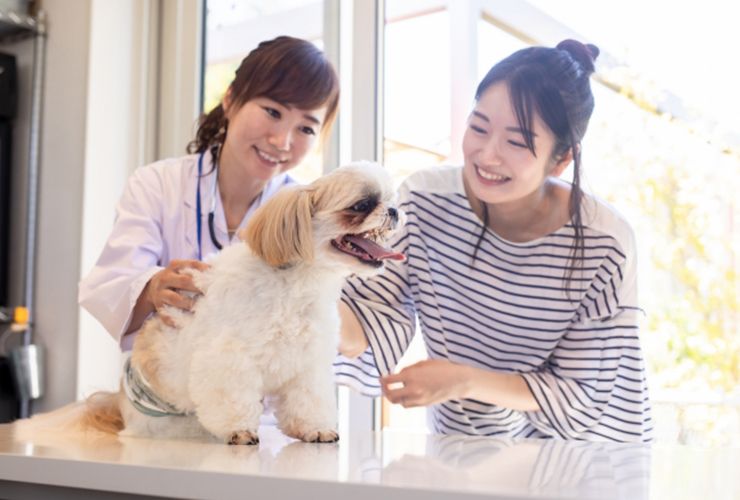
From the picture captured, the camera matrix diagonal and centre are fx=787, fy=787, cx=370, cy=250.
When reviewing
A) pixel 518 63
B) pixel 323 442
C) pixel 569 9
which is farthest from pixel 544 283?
pixel 569 9

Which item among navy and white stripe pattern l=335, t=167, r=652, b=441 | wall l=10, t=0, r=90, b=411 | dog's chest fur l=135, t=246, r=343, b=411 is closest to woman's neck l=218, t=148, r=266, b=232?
navy and white stripe pattern l=335, t=167, r=652, b=441

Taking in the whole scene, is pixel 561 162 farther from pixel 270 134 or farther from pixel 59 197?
pixel 59 197

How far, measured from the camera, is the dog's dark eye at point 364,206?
0.99 metres

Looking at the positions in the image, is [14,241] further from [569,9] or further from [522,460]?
[522,460]

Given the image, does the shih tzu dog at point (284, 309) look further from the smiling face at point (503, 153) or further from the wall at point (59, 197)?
the wall at point (59, 197)

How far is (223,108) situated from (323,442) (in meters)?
0.89

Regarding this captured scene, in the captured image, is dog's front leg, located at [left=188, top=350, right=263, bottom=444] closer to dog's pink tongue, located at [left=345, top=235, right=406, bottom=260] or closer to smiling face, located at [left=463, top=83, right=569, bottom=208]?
dog's pink tongue, located at [left=345, top=235, right=406, bottom=260]

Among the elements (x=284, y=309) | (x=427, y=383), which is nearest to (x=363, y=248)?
(x=284, y=309)

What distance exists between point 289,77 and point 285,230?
1.91 feet

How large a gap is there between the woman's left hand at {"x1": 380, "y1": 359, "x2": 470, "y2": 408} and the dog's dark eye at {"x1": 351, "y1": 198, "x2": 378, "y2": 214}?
0.40m

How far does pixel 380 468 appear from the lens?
0.78 metres

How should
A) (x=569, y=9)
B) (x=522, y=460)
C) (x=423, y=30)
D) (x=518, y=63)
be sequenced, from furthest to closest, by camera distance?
(x=423, y=30) → (x=569, y=9) → (x=518, y=63) → (x=522, y=460)

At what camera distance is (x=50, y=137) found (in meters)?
2.32

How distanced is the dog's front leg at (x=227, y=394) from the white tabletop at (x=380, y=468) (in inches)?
1.3
